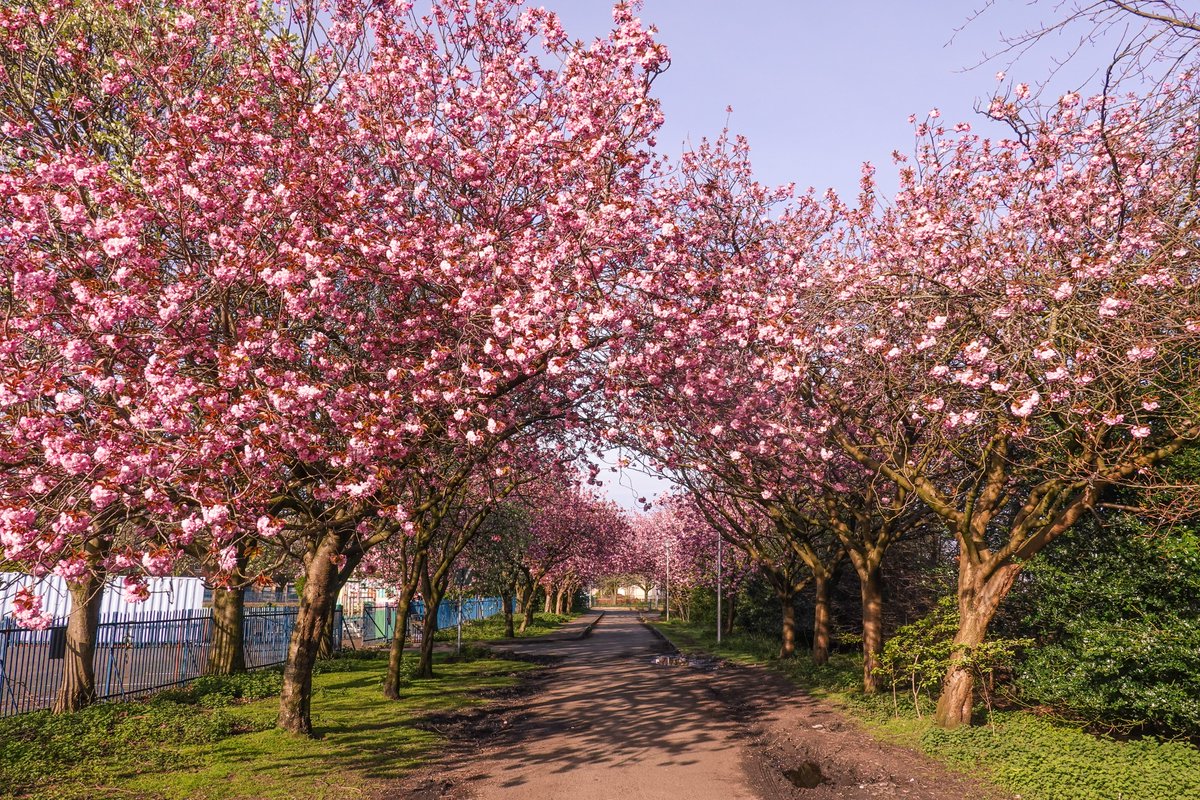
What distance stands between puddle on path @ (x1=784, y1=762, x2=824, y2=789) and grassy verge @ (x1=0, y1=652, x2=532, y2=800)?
190 inches

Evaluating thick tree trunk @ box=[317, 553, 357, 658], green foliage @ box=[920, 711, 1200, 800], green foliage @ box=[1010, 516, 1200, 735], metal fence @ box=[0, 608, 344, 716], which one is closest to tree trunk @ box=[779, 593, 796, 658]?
green foliage @ box=[1010, 516, 1200, 735]

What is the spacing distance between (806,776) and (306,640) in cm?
731

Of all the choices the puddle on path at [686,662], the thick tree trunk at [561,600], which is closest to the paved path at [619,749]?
the puddle on path at [686,662]

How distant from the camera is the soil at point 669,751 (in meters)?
9.07

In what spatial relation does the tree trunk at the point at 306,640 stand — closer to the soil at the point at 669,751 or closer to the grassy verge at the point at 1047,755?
the soil at the point at 669,751

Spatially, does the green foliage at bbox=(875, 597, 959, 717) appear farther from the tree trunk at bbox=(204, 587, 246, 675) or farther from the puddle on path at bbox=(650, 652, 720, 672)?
the tree trunk at bbox=(204, 587, 246, 675)

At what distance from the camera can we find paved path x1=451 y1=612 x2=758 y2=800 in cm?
907

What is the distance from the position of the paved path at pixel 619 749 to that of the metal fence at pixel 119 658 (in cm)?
844

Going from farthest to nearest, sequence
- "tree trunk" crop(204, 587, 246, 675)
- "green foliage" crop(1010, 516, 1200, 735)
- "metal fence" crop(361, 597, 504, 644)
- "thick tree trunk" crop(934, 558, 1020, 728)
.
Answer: "metal fence" crop(361, 597, 504, 644), "tree trunk" crop(204, 587, 246, 675), "thick tree trunk" crop(934, 558, 1020, 728), "green foliage" crop(1010, 516, 1200, 735)

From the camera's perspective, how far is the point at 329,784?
927 cm

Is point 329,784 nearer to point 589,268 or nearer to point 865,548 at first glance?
point 589,268

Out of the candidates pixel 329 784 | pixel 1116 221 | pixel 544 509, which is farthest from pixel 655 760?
pixel 544 509

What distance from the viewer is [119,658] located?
54.4 ft

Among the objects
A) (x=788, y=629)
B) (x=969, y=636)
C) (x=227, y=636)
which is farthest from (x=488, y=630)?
(x=969, y=636)
